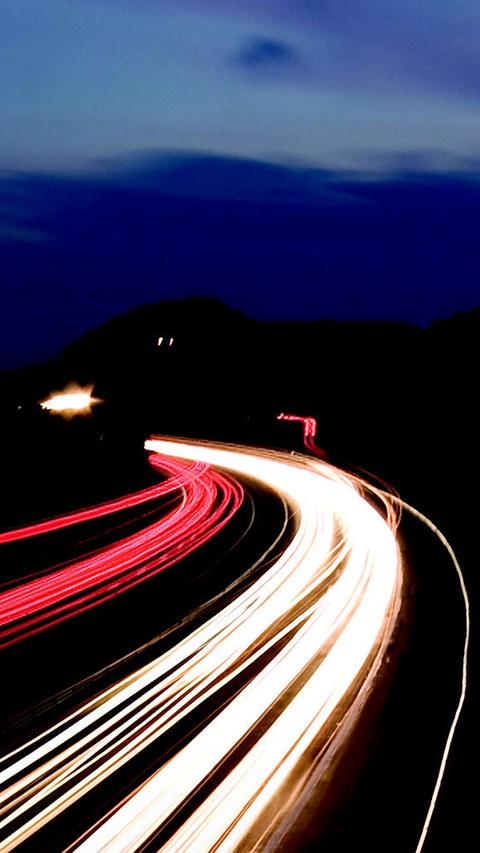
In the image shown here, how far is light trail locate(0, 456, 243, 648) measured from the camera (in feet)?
56.9

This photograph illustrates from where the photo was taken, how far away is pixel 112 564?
858 inches

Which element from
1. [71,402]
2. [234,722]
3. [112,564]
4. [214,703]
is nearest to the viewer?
[234,722]

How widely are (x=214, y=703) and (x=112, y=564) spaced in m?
10.2

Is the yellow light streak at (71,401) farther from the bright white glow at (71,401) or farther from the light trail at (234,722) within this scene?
the light trail at (234,722)

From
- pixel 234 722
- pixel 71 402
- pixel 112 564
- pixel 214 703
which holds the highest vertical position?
pixel 234 722

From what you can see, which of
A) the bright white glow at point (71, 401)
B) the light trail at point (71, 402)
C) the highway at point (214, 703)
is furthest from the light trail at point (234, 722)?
the bright white glow at point (71, 401)

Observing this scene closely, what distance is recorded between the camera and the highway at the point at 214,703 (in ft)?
28.3

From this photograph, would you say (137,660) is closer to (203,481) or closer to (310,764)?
(310,764)

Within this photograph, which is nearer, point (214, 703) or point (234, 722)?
point (234, 722)

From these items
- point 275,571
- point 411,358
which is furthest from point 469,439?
point 411,358

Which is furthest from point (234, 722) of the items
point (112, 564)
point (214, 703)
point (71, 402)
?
point (71, 402)

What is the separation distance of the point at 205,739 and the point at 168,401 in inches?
3189

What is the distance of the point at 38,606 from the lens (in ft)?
58.5

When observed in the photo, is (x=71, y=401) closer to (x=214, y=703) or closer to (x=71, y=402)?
(x=71, y=402)
